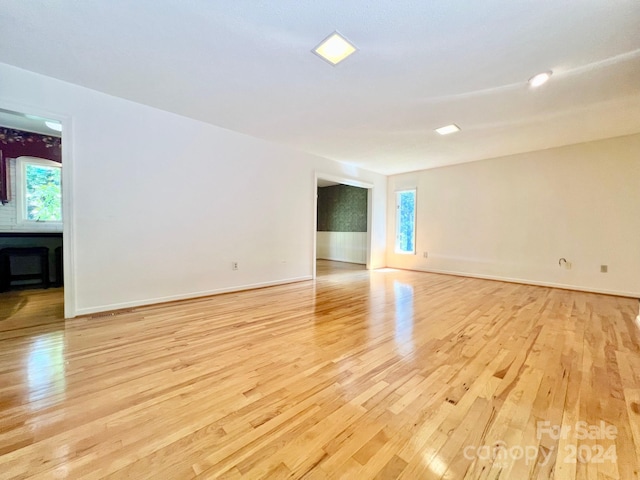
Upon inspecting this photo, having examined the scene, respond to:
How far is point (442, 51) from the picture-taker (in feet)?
6.81

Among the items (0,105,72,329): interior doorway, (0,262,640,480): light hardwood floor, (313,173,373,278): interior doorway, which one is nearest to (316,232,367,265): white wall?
(313,173,373,278): interior doorway

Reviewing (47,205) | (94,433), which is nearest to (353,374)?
(94,433)

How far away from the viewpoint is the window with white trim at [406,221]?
654 cm

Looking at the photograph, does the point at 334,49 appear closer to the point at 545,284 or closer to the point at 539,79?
the point at 539,79

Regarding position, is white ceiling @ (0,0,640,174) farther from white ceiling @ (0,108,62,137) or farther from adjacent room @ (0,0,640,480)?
white ceiling @ (0,108,62,137)

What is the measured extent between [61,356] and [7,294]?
10.0 ft

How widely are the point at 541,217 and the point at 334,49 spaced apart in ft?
15.8

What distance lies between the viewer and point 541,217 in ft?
15.4

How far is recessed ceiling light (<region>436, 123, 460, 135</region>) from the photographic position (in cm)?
360

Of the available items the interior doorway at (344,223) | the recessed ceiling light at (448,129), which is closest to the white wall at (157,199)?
the recessed ceiling light at (448,129)

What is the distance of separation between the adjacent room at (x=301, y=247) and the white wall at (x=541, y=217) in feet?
0.12

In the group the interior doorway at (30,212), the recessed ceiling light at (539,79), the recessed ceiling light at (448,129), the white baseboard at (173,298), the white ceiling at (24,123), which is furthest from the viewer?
the interior doorway at (30,212)

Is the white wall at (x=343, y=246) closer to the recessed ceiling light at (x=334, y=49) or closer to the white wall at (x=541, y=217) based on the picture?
the white wall at (x=541, y=217)

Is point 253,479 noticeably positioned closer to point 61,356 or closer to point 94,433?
point 94,433
